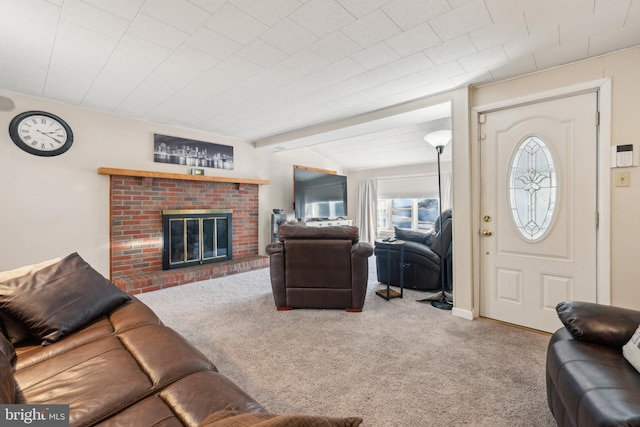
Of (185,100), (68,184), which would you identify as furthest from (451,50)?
(68,184)

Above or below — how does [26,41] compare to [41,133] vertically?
above

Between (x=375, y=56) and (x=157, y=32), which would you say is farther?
(x=375, y=56)

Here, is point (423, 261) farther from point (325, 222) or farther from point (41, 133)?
point (41, 133)

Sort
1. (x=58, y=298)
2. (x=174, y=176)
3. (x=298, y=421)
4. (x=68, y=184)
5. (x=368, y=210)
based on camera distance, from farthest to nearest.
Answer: (x=368, y=210) → (x=174, y=176) → (x=68, y=184) → (x=58, y=298) → (x=298, y=421)

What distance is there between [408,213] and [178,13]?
19.2ft

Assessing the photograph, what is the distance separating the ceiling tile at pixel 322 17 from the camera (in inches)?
68.2

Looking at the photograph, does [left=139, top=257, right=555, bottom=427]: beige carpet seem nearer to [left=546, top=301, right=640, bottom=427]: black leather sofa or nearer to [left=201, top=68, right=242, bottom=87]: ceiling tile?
[left=546, top=301, right=640, bottom=427]: black leather sofa

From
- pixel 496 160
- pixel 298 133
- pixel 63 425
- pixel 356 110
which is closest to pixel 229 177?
pixel 298 133

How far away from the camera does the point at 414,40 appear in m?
2.07

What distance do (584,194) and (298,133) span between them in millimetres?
3562

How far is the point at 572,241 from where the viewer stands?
2.36 m

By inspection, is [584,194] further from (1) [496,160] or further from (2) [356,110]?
(2) [356,110]

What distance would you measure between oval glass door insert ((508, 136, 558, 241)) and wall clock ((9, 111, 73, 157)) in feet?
16.2

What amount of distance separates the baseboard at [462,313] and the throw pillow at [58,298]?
9.17 ft
